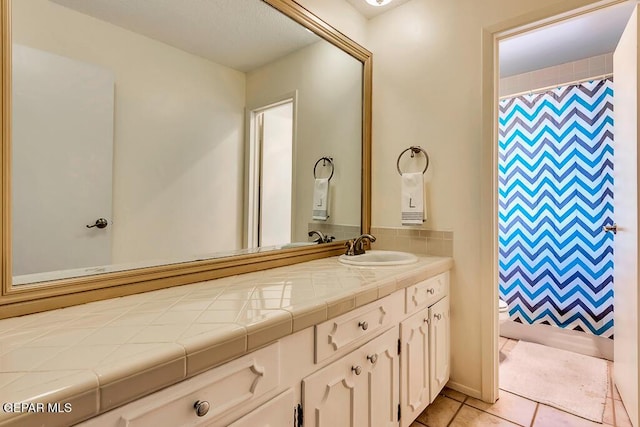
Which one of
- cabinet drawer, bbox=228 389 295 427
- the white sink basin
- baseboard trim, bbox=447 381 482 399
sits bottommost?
baseboard trim, bbox=447 381 482 399

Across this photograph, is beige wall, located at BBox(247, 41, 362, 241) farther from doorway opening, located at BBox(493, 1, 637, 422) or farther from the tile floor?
doorway opening, located at BBox(493, 1, 637, 422)

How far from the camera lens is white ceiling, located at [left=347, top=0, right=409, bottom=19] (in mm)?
2006

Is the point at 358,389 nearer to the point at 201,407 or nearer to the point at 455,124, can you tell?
the point at 201,407

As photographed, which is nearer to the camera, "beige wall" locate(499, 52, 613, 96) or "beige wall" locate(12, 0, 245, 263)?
"beige wall" locate(12, 0, 245, 263)

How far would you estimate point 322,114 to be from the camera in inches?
75.6

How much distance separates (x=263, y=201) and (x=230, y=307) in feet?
2.46

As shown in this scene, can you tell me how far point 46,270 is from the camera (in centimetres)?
91

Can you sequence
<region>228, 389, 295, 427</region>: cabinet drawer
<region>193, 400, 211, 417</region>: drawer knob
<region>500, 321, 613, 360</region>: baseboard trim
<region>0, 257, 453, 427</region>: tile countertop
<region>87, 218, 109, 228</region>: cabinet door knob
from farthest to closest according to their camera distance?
<region>500, 321, 613, 360</region>: baseboard trim → <region>87, 218, 109, 228</region>: cabinet door knob → <region>228, 389, 295, 427</region>: cabinet drawer → <region>193, 400, 211, 417</region>: drawer knob → <region>0, 257, 453, 427</region>: tile countertop

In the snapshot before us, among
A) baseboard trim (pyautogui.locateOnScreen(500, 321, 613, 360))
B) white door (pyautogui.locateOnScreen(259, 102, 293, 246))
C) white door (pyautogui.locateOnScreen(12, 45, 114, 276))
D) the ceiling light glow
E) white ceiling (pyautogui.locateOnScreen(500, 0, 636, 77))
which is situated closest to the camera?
white door (pyautogui.locateOnScreen(12, 45, 114, 276))

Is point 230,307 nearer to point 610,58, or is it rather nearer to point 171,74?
point 171,74

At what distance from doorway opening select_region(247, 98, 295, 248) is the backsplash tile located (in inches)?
27.3

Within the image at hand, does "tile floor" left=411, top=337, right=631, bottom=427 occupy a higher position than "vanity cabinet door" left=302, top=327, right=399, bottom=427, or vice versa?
"vanity cabinet door" left=302, top=327, right=399, bottom=427

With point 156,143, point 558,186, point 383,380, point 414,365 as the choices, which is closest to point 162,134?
point 156,143

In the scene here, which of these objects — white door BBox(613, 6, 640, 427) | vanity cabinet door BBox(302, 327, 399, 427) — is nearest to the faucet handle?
vanity cabinet door BBox(302, 327, 399, 427)
